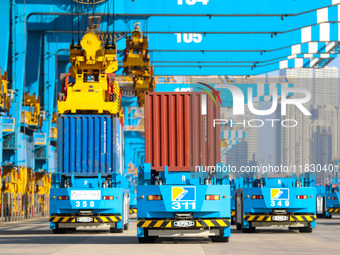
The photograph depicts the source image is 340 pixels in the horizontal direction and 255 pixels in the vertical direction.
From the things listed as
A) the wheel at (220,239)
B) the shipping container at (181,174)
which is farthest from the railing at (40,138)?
the wheel at (220,239)

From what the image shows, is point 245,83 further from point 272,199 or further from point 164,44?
point 272,199

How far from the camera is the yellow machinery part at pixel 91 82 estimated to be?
87.0 ft

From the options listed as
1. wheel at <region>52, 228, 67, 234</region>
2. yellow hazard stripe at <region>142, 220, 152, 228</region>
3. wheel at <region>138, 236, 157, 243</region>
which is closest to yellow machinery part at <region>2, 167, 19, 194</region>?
wheel at <region>52, 228, 67, 234</region>

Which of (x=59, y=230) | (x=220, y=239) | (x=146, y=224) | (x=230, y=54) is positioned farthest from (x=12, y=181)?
(x=146, y=224)

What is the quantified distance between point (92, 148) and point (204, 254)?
11.4 meters

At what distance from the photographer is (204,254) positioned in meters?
14.8

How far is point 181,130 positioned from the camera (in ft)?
65.1

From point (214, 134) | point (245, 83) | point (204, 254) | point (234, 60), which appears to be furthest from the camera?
point (245, 83)

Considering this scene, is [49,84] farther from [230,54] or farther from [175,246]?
[175,246]

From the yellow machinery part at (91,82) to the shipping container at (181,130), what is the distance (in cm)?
674

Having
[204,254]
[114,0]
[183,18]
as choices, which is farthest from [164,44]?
[204,254]

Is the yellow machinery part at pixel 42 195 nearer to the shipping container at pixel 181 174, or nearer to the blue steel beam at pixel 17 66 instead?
the blue steel beam at pixel 17 66

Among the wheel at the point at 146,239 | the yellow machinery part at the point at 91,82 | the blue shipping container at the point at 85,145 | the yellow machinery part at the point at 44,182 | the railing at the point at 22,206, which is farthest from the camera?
the yellow machinery part at the point at 44,182

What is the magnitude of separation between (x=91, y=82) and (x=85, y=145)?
9.56 ft
